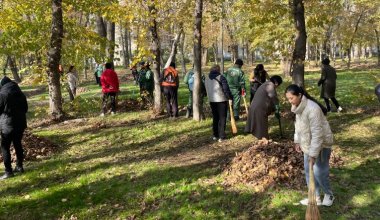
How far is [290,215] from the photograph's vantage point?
19.5 feet

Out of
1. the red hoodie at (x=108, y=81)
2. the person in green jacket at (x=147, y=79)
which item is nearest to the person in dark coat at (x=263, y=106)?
the red hoodie at (x=108, y=81)

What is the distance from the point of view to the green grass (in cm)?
642

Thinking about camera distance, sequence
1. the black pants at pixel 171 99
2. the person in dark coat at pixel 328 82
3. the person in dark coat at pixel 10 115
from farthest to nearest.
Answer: the black pants at pixel 171 99 → the person in dark coat at pixel 328 82 → the person in dark coat at pixel 10 115

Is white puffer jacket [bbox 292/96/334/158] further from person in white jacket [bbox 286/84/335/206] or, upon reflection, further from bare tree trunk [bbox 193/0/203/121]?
bare tree trunk [bbox 193/0/203/121]

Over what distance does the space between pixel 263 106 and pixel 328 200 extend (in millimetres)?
3024

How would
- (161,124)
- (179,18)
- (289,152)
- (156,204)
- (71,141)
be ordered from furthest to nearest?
(179,18)
(161,124)
(71,141)
(289,152)
(156,204)

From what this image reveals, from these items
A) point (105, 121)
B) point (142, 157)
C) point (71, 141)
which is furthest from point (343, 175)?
point (105, 121)

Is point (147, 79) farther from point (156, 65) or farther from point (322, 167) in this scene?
point (322, 167)

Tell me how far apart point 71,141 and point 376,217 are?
8.62 meters

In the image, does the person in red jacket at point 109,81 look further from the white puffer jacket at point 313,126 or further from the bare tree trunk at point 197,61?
the white puffer jacket at point 313,126

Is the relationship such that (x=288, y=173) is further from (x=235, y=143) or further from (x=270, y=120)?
(x=270, y=120)

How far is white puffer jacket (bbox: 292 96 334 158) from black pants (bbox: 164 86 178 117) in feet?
25.7

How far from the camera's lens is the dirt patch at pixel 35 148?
10.3 metres

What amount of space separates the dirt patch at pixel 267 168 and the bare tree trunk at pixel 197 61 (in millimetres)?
4569
